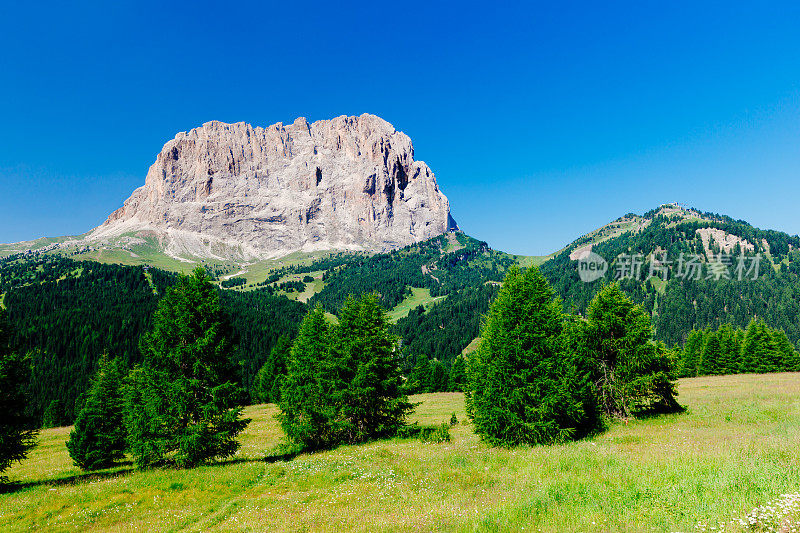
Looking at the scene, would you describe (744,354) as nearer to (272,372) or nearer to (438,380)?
(438,380)

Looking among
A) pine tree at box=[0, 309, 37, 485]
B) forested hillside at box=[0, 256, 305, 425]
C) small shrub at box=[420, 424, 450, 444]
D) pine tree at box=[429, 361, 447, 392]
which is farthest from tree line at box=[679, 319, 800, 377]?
forested hillside at box=[0, 256, 305, 425]

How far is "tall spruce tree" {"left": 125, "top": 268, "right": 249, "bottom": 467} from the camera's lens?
71.5 ft

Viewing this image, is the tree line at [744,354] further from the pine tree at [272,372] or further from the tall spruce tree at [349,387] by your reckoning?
the pine tree at [272,372]

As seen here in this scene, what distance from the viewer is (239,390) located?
914 inches

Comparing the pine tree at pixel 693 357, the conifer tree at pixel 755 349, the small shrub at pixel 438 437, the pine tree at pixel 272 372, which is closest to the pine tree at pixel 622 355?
the small shrub at pixel 438 437

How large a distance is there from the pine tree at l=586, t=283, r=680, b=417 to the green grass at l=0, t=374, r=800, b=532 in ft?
7.69

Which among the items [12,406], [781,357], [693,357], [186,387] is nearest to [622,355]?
[186,387]

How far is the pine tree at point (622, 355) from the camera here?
25766 mm

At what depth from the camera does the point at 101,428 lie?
2984 centimetres

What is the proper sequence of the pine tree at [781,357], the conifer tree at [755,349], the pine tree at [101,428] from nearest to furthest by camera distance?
the pine tree at [101,428], the pine tree at [781,357], the conifer tree at [755,349]

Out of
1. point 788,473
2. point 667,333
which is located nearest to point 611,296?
point 788,473

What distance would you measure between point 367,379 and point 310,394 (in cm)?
493

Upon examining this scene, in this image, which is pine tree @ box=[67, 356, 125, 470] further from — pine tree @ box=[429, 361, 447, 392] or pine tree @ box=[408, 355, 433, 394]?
pine tree @ box=[429, 361, 447, 392]

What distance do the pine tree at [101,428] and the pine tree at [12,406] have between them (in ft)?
22.3
